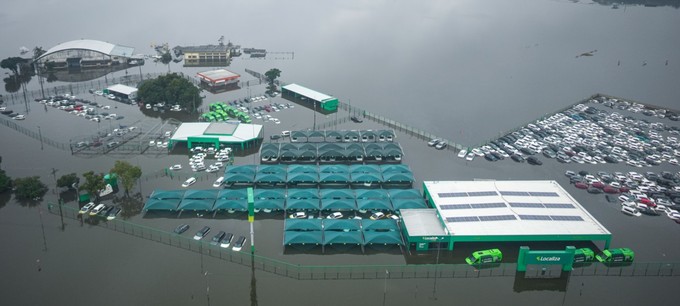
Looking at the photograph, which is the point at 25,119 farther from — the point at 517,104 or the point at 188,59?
the point at 517,104

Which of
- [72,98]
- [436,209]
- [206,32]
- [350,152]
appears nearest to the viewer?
[436,209]

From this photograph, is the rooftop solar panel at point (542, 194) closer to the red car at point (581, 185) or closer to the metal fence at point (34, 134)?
the red car at point (581, 185)

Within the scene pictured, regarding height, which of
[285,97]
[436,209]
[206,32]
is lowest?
[436,209]

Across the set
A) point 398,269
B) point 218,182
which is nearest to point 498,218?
point 398,269

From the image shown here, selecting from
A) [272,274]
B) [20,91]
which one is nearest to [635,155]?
[272,274]

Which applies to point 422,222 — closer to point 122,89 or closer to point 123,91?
point 123,91

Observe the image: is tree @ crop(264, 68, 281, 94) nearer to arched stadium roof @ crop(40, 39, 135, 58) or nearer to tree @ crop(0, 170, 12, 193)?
arched stadium roof @ crop(40, 39, 135, 58)
